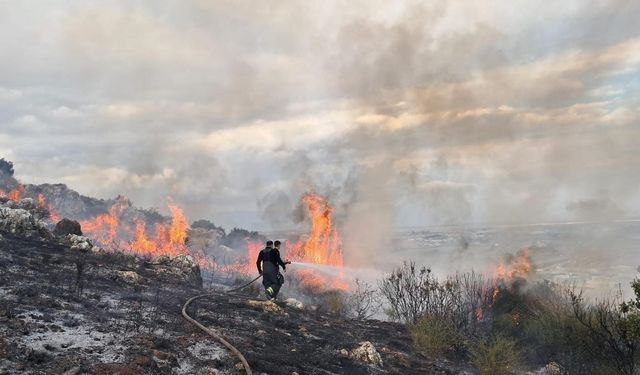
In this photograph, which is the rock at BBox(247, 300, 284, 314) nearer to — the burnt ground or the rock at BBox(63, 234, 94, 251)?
the burnt ground

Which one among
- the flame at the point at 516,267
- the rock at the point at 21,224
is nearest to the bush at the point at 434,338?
the rock at the point at 21,224

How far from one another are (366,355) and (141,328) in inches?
265

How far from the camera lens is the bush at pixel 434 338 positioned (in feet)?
52.4

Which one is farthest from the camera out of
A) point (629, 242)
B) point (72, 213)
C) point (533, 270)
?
point (629, 242)

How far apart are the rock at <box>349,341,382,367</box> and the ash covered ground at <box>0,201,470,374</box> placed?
0.14 feet

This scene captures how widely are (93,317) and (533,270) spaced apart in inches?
2583

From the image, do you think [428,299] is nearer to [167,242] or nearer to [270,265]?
[270,265]

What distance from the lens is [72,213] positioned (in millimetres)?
72938

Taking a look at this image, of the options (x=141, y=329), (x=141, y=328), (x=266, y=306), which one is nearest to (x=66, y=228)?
(x=266, y=306)

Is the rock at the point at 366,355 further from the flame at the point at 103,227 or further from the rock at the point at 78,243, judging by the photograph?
the flame at the point at 103,227

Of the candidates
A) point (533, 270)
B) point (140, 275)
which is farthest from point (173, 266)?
point (533, 270)

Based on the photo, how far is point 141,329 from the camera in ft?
34.9

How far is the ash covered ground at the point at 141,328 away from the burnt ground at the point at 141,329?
0.03m

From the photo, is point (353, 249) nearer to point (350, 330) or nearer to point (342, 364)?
point (350, 330)
